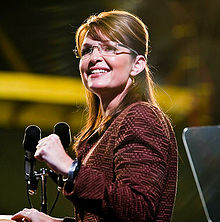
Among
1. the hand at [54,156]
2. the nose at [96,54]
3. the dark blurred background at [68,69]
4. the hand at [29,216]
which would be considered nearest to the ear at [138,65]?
the nose at [96,54]

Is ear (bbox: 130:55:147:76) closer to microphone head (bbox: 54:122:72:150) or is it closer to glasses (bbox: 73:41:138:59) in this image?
glasses (bbox: 73:41:138:59)

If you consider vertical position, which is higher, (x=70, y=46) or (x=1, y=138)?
(x=70, y=46)

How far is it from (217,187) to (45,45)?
2.09 meters

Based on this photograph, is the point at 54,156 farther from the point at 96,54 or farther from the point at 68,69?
the point at 68,69

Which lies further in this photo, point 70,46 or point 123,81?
point 70,46

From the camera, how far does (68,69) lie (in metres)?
2.90

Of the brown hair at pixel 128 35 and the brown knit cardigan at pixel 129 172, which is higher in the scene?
the brown hair at pixel 128 35

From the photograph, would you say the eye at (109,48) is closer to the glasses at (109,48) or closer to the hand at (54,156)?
the glasses at (109,48)

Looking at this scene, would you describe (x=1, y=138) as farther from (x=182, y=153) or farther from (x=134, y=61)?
(x=134, y=61)

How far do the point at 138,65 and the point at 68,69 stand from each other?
5.77ft

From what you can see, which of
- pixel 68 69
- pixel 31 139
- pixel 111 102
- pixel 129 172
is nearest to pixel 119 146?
pixel 129 172

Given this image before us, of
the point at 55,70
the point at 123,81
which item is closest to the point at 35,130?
the point at 123,81

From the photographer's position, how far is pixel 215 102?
3045 mm

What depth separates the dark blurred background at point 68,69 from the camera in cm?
289
